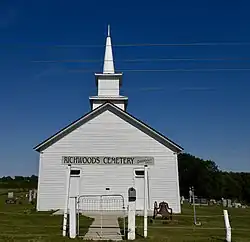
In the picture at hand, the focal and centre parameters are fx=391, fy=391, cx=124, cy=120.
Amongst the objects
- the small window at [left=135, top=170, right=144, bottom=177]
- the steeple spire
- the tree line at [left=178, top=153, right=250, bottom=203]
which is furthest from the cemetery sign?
the tree line at [left=178, top=153, right=250, bottom=203]

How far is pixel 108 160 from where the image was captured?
93.7ft

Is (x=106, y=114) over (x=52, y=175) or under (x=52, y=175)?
over

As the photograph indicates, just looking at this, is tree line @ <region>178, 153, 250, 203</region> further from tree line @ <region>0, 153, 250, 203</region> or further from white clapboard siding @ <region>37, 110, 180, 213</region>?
white clapboard siding @ <region>37, 110, 180, 213</region>

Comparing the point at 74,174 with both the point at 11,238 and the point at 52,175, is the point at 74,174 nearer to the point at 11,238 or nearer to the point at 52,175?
the point at 52,175

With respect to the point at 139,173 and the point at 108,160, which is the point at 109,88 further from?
the point at 139,173

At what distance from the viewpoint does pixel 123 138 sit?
29.1m

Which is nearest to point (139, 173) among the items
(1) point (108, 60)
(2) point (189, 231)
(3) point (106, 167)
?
(3) point (106, 167)

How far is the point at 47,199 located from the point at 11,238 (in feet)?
49.8

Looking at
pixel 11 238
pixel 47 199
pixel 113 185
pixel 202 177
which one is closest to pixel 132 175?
pixel 113 185

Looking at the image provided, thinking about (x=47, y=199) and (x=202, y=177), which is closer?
(x=47, y=199)

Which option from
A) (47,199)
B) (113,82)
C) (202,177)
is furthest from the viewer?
(202,177)

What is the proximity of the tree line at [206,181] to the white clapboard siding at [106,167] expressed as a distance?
65.9 meters

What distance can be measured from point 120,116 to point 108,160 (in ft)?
11.6

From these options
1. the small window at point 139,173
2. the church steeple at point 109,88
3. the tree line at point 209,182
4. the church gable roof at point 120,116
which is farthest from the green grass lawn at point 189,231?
the tree line at point 209,182
